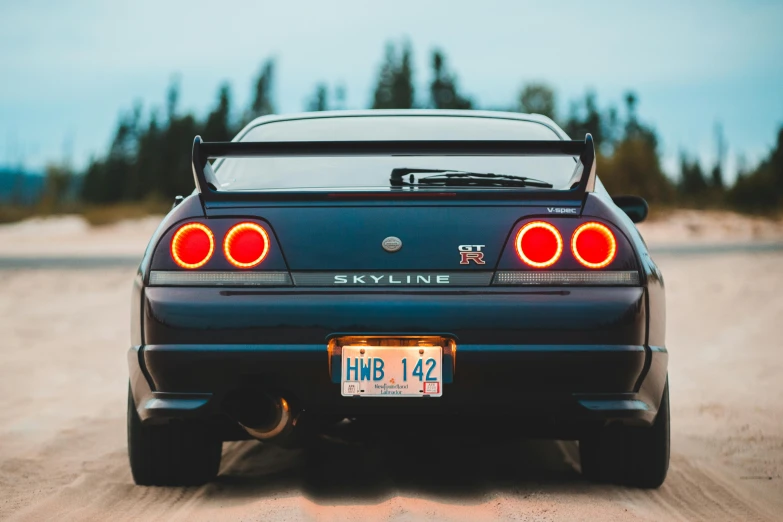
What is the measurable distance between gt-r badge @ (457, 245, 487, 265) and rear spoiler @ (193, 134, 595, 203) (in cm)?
30

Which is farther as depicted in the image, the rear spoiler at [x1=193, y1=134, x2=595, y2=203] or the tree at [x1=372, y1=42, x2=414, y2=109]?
the tree at [x1=372, y1=42, x2=414, y2=109]

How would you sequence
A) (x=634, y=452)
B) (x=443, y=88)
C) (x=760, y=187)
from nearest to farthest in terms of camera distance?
(x=634, y=452), (x=760, y=187), (x=443, y=88)

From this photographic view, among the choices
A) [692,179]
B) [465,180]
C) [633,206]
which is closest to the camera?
[465,180]

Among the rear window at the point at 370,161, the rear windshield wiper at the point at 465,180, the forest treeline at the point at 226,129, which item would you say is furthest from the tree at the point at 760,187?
the rear windshield wiper at the point at 465,180

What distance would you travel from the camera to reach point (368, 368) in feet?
9.36

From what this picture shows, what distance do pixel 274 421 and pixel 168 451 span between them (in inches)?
23.3

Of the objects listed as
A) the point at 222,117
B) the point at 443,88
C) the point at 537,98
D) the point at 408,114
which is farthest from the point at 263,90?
the point at 408,114

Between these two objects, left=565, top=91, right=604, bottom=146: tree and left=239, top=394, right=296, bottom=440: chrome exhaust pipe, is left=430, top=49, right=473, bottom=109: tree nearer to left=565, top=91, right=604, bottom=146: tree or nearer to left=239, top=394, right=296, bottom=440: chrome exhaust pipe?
left=565, top=91, right=604, bottom=146: tree

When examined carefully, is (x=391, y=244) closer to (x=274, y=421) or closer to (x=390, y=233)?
(x=390, y=233)

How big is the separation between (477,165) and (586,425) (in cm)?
103

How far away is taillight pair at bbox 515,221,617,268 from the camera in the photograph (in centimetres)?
293

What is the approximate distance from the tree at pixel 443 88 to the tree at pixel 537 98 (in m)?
5.71

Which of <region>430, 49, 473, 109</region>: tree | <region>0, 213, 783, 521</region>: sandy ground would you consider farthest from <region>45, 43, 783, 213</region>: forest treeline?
<region>0, 213, 783, 521</region>: sandy ground

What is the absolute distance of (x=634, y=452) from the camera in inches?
132
